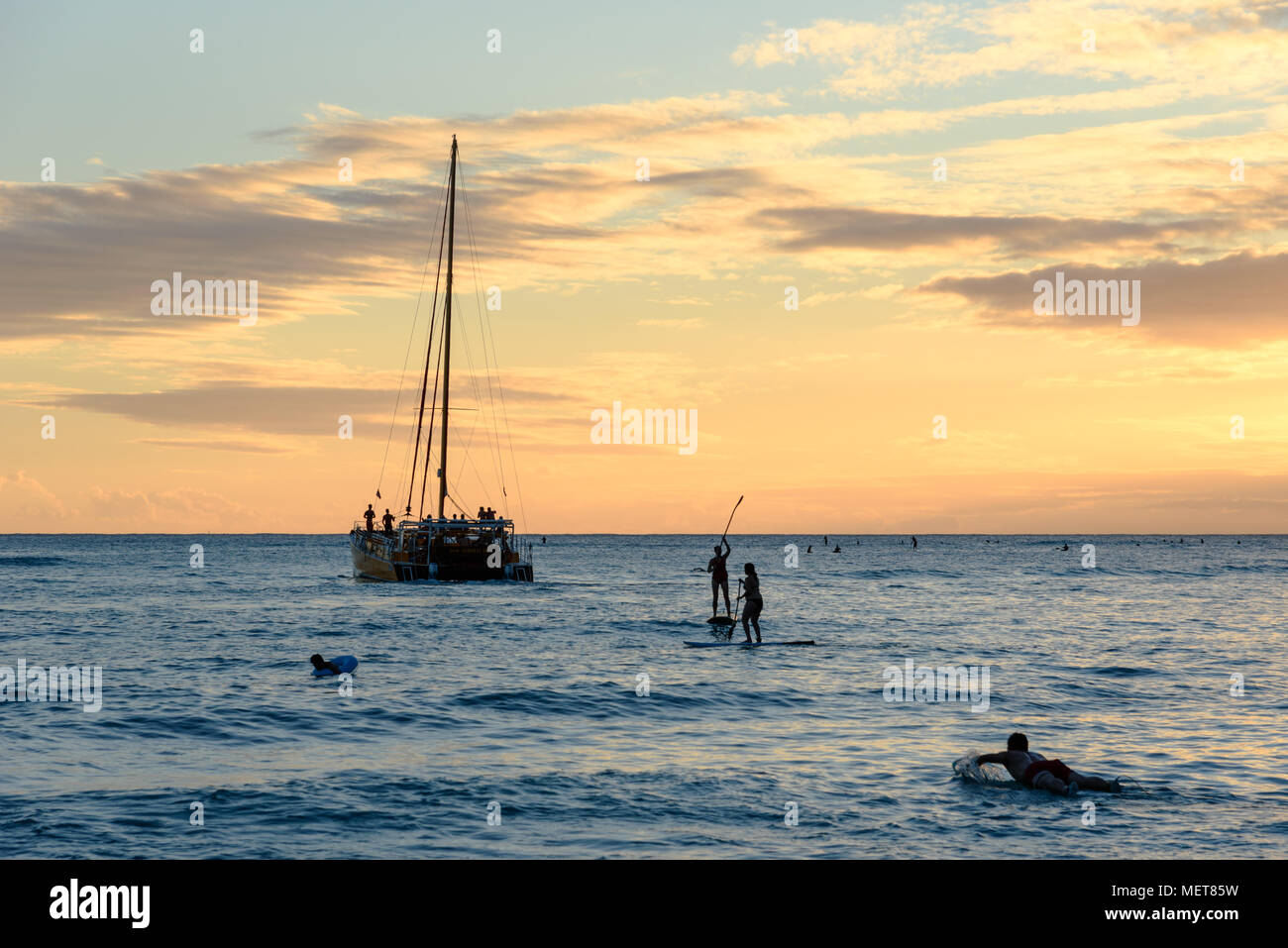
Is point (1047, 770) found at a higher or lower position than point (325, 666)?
higher

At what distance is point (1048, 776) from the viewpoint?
45.0ft

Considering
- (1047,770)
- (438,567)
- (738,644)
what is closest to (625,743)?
(1047,770)

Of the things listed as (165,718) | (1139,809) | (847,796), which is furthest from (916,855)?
(165,718)

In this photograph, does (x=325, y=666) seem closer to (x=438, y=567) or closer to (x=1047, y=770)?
(x=1047, y=770)

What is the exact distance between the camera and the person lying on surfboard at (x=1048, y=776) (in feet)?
44.7

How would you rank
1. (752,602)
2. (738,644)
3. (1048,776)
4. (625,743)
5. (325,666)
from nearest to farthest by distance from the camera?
(1048,776) → (625,743) → (325,666) → (752,602) → (738,644)

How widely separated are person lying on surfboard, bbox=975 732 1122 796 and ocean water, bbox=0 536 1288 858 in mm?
186

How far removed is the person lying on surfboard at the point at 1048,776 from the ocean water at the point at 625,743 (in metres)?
0.19

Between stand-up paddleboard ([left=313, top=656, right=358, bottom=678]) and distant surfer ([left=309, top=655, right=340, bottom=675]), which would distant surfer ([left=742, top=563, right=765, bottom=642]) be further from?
distant surfer ([left=309, top=655, right=340, bottom=675])

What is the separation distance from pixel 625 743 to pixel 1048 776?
6354 mm

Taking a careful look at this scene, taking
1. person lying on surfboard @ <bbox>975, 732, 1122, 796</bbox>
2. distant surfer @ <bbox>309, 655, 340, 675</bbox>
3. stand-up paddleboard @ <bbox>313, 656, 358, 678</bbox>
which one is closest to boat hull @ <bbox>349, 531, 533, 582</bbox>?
stand-up paddleboard @ <bbox>313, 656, 358, 678</bbox>

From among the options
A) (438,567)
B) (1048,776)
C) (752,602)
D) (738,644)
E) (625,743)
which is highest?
(752,602)

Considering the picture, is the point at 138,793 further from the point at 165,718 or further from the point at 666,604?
the point at 666,604
